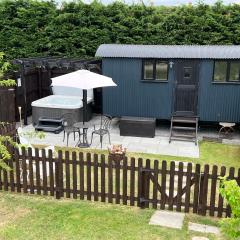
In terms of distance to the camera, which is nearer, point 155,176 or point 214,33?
point 155,176

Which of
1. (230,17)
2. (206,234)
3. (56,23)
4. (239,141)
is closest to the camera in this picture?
(206,234)

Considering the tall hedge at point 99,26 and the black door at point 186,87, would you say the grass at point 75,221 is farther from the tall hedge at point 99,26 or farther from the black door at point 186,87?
the tall hedge at point 99,26

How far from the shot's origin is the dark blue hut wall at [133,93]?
45.4 ft

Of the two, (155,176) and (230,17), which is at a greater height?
(230,17)

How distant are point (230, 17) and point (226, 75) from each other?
4.60 metres

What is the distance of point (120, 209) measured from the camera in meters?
7.34

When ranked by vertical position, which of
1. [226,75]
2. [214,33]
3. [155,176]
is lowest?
[155,176]

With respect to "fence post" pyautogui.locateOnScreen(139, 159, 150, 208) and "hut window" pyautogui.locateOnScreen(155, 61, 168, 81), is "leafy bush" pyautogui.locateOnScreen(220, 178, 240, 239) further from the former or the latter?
"hut window" pyautogui.locateOnScreen(155, 61, 168, 81)

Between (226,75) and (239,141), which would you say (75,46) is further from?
(239,141)

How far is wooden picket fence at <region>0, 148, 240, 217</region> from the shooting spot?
7043 millimetres

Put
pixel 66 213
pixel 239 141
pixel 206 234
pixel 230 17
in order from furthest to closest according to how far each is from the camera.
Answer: pixel 230 17 < pixel 239 141 < pixel 66 213 < pixel 206 234

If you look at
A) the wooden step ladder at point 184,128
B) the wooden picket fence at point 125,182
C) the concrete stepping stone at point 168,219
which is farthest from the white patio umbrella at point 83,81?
the concrete stepping stone at point 168,219

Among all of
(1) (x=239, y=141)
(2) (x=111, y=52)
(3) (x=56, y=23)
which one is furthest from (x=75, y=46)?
(1) (x=239, y=141)

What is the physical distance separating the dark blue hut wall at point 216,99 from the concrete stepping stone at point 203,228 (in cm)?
741
